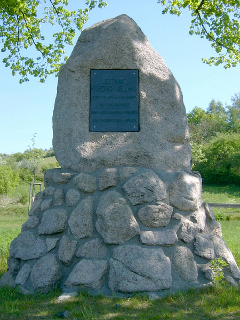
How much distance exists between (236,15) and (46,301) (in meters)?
9.54

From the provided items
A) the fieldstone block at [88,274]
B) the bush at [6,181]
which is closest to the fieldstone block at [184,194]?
the fieldstone block at [88,274]

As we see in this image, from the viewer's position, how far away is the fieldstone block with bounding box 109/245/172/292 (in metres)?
3.52

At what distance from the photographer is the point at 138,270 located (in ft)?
11.7

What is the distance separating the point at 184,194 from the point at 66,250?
1.48m

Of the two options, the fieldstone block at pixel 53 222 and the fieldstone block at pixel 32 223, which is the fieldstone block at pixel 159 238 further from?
the fieldstone block at pixel 32 223

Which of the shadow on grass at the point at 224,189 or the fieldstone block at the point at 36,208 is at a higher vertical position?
the fieldstone block at the point at 36,208

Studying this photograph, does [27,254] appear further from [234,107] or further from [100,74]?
[234,107]

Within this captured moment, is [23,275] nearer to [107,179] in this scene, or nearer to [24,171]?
[107,179]

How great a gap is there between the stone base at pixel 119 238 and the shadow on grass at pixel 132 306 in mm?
156

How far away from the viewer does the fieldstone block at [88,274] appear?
359 centimetres

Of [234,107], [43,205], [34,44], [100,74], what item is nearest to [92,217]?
[43,205]

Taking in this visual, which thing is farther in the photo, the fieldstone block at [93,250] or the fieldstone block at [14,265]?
the fieldstone block at [14,265]

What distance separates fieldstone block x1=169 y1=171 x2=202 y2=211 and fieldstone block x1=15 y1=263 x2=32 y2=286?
5.92 ft

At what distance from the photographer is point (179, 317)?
→ 297cm
